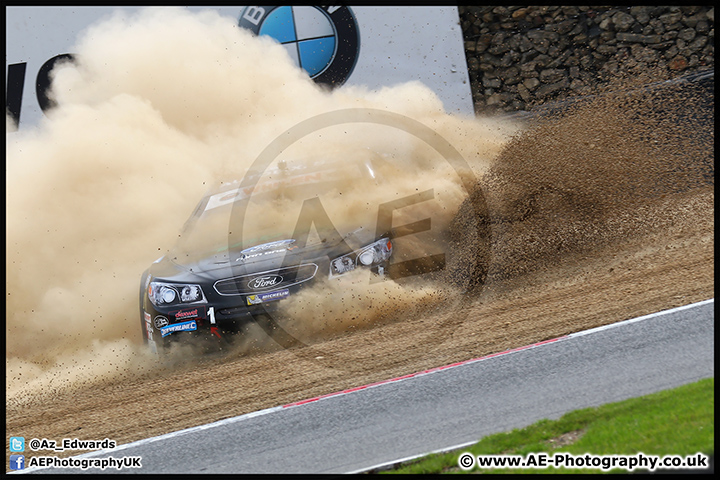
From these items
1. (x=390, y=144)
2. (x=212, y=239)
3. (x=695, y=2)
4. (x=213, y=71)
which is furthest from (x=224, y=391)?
(x=695, y=2)

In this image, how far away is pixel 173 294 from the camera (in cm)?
594

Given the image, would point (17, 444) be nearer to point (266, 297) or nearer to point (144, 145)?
point (266, 297)

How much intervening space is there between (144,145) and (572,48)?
772 cm

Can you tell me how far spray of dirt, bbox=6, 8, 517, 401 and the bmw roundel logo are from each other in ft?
0.75

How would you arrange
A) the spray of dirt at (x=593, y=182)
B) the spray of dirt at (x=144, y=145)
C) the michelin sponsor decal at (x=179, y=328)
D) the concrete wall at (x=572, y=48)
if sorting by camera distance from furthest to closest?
A: the concrete wall at (x=572, y=48) < the spray of dirt at (x=144, y=145) < the spray of dirt at (x=593, y=182) < the michelin sponsor decal at (x=179, y=328)

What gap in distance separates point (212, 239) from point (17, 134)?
561 cm

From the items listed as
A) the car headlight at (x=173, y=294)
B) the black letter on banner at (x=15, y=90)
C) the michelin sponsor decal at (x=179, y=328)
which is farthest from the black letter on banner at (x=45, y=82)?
the michelin sponsor decal at (x=179, y=328)

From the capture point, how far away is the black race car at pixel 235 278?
19.2ft

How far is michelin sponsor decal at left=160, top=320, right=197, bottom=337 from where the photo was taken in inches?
235

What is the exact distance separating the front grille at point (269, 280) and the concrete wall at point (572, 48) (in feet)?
19.7

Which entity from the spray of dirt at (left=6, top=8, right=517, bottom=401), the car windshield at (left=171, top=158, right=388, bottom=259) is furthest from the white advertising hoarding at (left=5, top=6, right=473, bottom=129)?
the car windshield at (left=171, top=158, right=388, bottom=259)

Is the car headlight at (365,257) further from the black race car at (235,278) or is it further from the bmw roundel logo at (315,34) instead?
the bmw roundel logo at (315,34)

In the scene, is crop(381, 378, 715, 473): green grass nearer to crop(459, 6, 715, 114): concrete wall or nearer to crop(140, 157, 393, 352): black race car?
crop(140, 157, 393, 352): black race car
